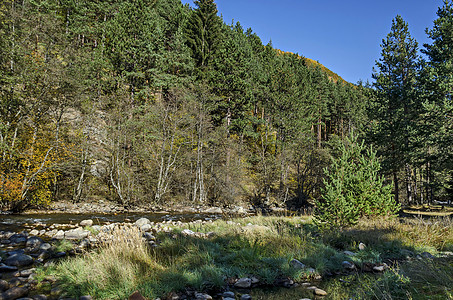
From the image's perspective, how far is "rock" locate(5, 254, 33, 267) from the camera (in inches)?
210

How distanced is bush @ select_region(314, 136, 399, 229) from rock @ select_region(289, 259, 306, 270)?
3257 millimetres

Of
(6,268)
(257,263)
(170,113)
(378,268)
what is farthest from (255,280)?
(170,113)

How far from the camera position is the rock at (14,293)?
3.67m

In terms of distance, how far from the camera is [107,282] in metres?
4.02

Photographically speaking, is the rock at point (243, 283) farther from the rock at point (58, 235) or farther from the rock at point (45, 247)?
the rock at point (58, 235)

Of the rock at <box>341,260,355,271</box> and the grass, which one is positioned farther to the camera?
the rock at <box>341,260,355,271</box>

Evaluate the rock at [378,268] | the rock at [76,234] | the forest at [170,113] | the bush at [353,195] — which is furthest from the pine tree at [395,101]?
the rock at [76,234]

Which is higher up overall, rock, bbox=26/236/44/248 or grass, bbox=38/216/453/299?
grass, bbox=38/216/453/299

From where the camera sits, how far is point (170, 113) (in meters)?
18.4

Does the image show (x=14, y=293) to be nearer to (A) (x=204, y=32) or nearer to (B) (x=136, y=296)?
(B) (x=136, y=296)

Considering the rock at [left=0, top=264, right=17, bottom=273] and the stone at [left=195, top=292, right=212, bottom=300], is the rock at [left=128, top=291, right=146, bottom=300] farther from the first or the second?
the rock at [left=0, top=264, right=17, bottom=273]

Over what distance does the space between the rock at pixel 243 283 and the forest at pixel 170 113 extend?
4.76m

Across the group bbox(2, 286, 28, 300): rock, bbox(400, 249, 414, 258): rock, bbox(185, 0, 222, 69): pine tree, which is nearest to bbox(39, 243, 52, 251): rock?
bbox(2, 286, 28, 300): rock

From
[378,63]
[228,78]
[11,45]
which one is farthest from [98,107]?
[378,63]
